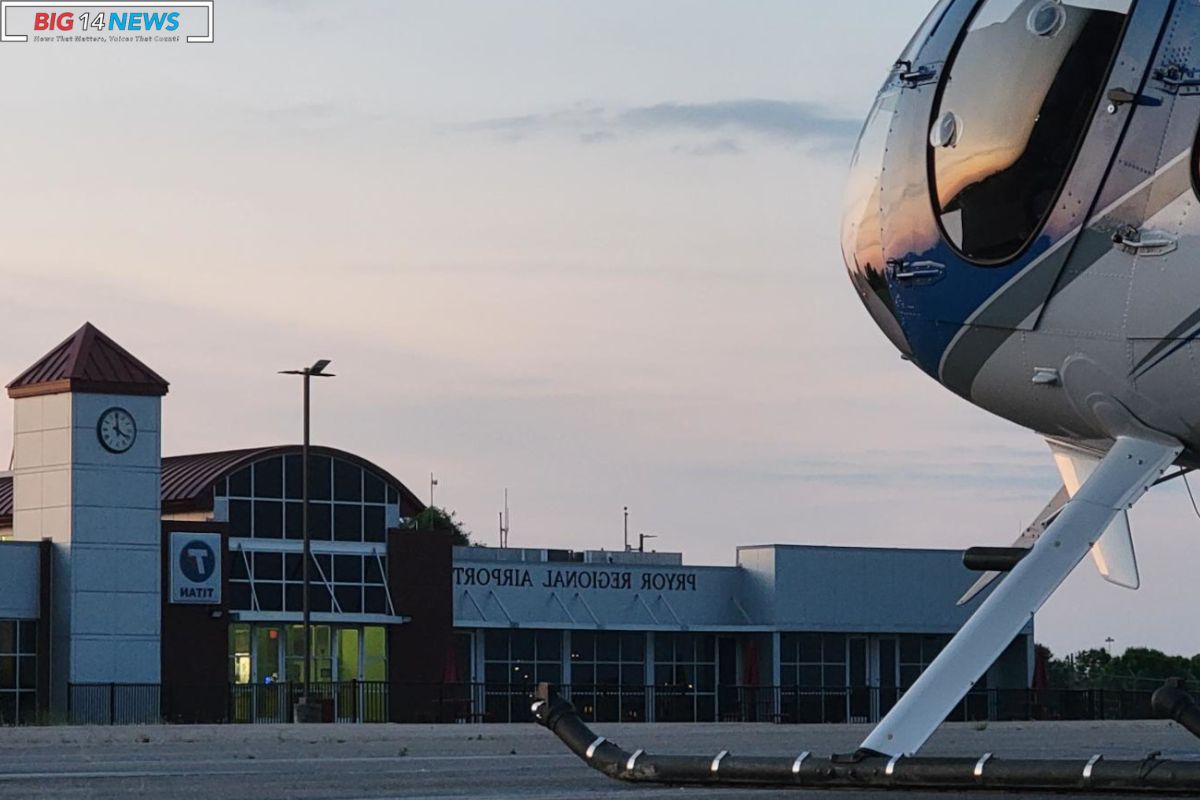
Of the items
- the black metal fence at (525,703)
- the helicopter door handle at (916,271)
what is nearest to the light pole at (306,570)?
the black metal fence at (525,703)

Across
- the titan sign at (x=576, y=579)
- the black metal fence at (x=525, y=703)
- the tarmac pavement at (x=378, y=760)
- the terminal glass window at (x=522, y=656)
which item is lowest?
the black metal fence at (x=525, y=703)

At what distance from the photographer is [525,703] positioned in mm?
60219

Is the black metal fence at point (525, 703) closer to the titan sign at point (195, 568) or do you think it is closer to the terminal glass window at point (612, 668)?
the terminal glass window at point (612, 668)

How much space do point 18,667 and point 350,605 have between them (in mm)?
10000

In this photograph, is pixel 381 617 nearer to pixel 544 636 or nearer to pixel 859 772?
pixel 544 636

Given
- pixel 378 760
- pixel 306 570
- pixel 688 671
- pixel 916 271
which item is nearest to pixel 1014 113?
pixel 916 271

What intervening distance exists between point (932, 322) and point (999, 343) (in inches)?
16.6

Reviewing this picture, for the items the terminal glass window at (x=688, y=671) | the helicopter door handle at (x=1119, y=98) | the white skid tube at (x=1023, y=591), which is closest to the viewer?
the white skid tube at (x=1023, y=591)

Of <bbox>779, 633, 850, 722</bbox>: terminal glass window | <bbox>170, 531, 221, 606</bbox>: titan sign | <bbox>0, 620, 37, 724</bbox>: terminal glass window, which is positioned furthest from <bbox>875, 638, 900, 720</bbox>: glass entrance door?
<bbox>0, 620, 37, 724</bbox>: terminal glass window

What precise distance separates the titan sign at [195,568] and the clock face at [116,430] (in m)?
3.29

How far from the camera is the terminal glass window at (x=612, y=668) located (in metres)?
61.6

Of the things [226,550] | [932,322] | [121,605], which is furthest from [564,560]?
[932,322]

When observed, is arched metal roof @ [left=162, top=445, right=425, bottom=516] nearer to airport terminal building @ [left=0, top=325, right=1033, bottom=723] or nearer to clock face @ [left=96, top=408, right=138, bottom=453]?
airport terminal building @ [left=0, top=325, right=1033, bottom=723]

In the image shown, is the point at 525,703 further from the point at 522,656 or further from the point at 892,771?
the point at 892,771
